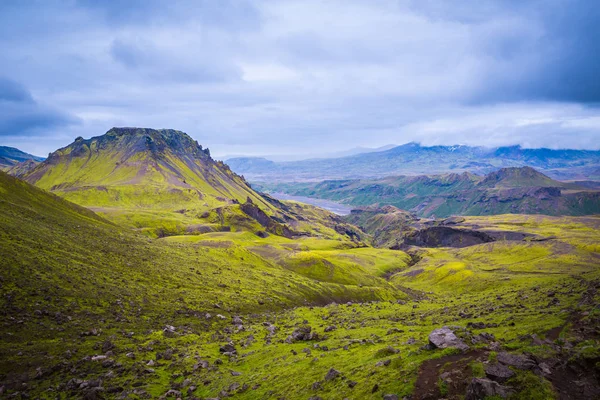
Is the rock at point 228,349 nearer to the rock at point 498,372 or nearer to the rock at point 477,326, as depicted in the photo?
the rock at point 477,326

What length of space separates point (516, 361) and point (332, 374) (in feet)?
47.9

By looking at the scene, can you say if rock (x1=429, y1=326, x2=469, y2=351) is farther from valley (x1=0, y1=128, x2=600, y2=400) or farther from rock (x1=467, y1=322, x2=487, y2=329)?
rock (x1=467, y1=322, x2=487, y2=329)

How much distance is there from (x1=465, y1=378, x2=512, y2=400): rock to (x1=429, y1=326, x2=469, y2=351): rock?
7015 millimetres

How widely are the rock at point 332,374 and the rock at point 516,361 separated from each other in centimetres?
1316

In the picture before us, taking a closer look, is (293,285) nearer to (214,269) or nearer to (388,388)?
(214,269)

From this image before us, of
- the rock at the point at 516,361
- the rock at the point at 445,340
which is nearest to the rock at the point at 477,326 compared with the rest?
the rock at the point at 445,340

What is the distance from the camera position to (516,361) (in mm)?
23562

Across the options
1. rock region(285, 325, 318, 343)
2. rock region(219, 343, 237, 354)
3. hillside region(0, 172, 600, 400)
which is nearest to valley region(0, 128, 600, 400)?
hillside region(0, 172, 600, 400)

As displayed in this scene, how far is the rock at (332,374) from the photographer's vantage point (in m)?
30.2

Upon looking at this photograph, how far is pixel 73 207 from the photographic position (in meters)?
112

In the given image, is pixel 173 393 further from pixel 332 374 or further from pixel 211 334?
pixel 211 334

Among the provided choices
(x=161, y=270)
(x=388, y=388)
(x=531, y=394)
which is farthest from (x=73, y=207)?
(x=531, y=394)

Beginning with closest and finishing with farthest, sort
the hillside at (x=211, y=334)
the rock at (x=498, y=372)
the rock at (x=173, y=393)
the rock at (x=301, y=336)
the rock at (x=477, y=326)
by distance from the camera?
1. the rock at (x=498, y=372)
2. the hillside at (x=211, y=334)
3. the rock at (x=173, y=393)
4. the rock at (x=477, y=326)
5. the rock at (x=301, y=336)

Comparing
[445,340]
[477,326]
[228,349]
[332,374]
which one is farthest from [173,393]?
[477,326]
